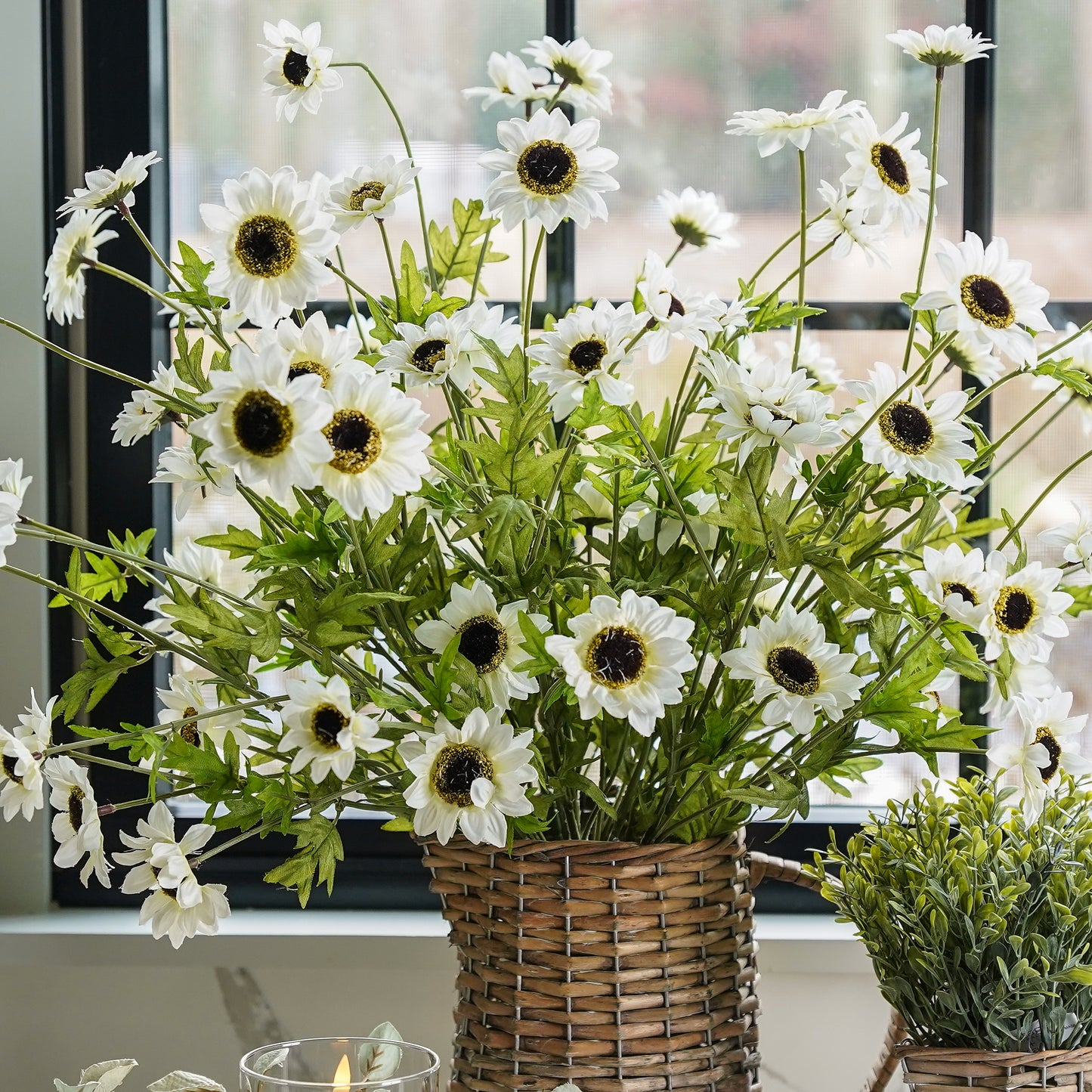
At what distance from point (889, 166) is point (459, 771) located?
373 mm

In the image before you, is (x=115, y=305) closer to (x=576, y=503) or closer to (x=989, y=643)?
(x=576, y=503)

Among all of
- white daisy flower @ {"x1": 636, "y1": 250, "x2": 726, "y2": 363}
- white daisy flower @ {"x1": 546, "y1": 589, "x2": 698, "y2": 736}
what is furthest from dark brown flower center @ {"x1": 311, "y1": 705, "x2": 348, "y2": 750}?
white daisy flower @ {"x1": 636, "y1": 250, "x2": 726, "y2": 363}

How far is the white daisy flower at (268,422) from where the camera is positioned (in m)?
0.44

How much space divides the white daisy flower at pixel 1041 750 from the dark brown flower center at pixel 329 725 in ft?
1.11

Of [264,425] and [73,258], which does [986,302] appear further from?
[73,258]

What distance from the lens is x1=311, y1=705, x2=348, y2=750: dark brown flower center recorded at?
1.72 ft

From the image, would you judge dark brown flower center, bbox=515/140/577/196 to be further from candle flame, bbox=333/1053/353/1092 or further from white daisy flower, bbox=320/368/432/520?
candle flame, bbox=333/1053/353/1092

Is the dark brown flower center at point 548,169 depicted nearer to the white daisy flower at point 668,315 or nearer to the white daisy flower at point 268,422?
the white daisy flower at point 668,315

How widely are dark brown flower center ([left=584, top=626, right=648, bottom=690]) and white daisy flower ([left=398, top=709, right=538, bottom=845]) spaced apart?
45mm

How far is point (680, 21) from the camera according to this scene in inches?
42.4

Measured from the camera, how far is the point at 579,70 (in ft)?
2.11

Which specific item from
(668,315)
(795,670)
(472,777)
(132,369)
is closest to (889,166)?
(668,315)

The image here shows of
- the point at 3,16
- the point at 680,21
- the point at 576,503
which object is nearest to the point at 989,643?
the point at 576,503

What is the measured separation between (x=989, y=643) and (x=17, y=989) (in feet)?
2.81
